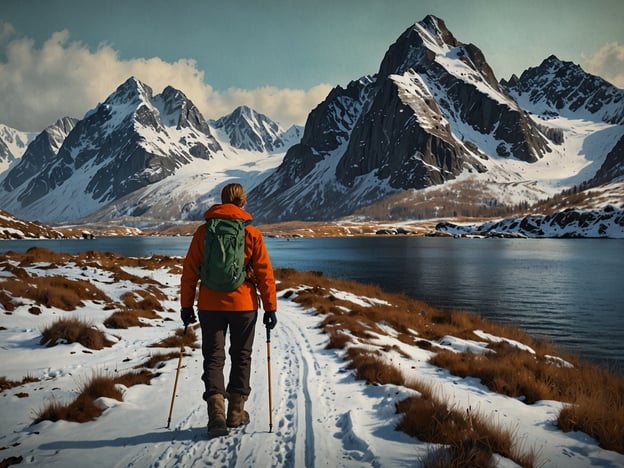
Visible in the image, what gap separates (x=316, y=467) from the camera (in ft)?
15.8

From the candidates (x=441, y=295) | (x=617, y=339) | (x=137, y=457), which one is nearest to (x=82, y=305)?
(x=137, y=457)

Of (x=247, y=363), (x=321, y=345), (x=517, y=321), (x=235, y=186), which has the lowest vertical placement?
(x=517, y=321)

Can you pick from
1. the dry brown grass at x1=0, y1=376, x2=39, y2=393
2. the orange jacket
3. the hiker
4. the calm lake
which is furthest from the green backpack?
the calm lake

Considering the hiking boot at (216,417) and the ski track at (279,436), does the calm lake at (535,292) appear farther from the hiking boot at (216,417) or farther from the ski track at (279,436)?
the hiking boot at (216,417)

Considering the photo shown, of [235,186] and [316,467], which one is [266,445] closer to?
[316,467]

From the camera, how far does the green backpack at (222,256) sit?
5.51m

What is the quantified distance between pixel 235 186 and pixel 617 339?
23184mm

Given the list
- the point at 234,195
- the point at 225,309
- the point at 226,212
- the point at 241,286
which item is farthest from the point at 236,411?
the point at 234,195

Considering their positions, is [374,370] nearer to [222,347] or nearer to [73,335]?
[222,347]

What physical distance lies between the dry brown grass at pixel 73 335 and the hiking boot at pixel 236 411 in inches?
273

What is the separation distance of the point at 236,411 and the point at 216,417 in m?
0.39

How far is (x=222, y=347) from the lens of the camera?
592 cm

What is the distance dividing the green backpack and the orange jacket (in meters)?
0.14

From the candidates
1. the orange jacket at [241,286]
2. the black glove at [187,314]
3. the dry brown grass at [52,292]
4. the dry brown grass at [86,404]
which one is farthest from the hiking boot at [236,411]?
the dry brown grass at [52,292]
